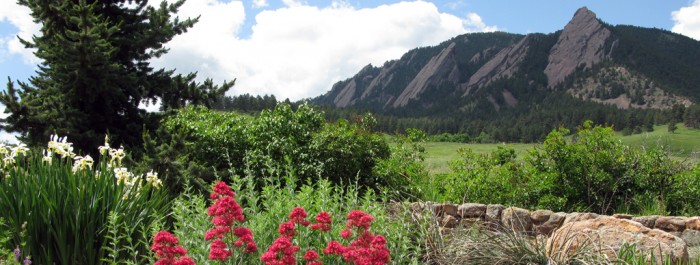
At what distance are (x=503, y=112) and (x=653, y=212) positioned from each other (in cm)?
13793

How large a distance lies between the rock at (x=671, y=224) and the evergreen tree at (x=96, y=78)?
780cm

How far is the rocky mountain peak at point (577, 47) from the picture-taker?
16525cm

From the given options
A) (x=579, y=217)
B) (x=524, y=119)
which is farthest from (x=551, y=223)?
(x=524, y=119)

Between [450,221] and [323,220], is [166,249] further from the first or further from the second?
[450,221]

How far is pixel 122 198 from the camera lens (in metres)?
4.80

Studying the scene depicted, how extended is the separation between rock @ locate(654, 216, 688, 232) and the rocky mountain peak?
15914cm

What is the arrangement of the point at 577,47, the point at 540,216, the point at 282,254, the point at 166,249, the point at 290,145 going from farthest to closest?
the point at 577,47 < the point at 290,145 < the point at 540,216 < the point at 282,254 < the point at 166,249

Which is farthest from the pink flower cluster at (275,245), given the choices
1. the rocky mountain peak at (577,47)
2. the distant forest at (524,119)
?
the rocky mountain peak at (577,47)

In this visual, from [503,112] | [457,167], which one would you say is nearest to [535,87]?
[503,112]

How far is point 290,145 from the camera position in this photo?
1056cm

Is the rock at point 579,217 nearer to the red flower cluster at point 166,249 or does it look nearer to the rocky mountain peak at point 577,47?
the red flower cluster at point 166,249

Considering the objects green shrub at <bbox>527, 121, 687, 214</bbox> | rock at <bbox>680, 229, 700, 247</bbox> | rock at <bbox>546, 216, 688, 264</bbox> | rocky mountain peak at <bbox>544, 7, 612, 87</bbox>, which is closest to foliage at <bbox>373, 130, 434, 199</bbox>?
green shrub at <bbox>527, 121, 687, 214</bbox>

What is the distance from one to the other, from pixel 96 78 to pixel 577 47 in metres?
187

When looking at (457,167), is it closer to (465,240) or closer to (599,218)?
(599,218)
